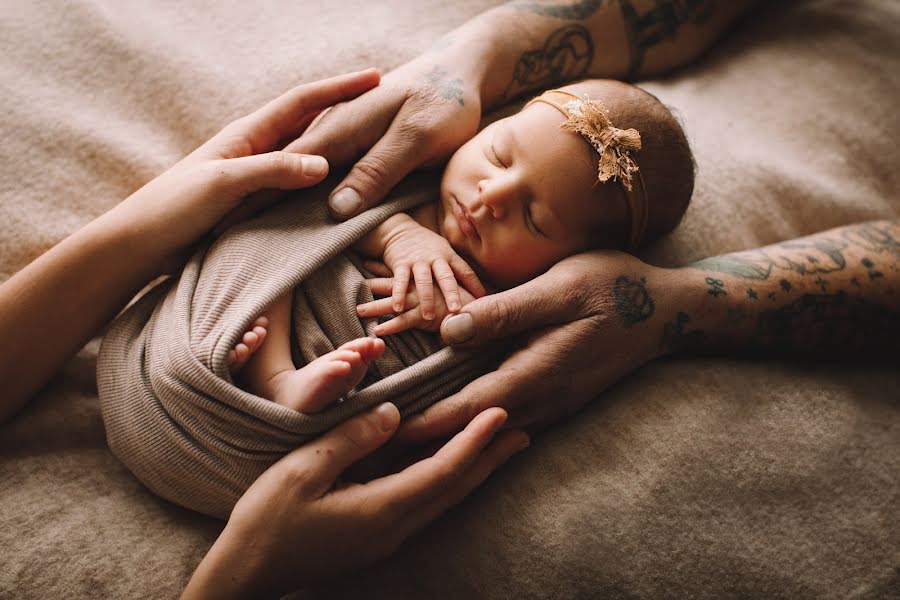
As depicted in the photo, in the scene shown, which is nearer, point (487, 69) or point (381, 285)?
point (381, 285)

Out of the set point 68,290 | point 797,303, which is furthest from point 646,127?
point 68,290

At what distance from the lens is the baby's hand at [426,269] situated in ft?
3.64

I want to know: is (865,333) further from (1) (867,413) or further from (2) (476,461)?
(2) (476,461)

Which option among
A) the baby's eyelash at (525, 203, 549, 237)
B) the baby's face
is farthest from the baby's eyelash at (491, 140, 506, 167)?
the baby's eyelash at (525, 203, 549, 237)

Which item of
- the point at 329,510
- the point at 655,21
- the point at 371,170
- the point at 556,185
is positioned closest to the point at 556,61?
the point at 655,21

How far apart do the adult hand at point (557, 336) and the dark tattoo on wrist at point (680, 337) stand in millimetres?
32

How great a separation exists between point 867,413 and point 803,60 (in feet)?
3.37

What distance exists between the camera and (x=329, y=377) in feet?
3.10

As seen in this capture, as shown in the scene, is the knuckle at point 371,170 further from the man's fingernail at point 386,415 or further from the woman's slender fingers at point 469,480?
the woman's slender fingers at point 469,480

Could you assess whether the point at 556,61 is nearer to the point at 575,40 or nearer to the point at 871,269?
the point at 575,40

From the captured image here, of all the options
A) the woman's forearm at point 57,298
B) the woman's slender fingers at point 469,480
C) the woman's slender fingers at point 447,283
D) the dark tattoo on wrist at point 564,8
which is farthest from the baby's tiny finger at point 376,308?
the dark tattoo on wrist at point 564,8

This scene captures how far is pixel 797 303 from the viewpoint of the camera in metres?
1.29

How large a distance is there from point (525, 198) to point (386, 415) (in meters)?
0.51

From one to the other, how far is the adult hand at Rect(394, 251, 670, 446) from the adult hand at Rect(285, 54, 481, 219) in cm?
33
